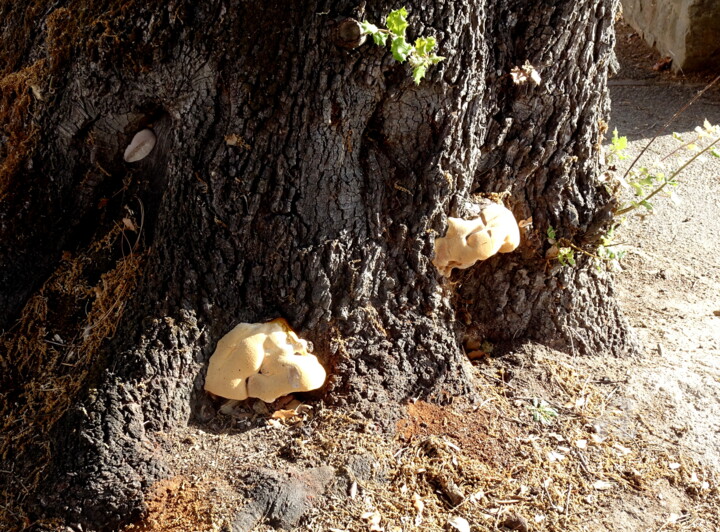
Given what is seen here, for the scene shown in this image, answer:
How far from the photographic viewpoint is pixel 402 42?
2.74m

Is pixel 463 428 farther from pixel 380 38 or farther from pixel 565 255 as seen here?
pixel 380 38

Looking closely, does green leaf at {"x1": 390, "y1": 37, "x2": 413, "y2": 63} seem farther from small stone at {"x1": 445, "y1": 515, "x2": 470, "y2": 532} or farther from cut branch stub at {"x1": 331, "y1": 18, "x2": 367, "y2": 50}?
small stone at {"x1": 445, "y1": 515, "x2": 470, "y2": 532}

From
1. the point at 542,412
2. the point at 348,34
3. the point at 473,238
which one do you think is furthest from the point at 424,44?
the point at 542,412

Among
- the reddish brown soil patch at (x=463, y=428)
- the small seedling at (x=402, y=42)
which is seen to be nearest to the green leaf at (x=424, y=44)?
the small seedling at (x=402, y=42)

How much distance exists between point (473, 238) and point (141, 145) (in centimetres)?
156

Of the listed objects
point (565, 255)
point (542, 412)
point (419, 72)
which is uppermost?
point (419, 72)

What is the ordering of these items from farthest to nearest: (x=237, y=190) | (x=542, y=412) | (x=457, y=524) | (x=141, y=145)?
(x=542, y=412) → (x=141, y=145) → (x=237, y=190) → (x=457, y=524)

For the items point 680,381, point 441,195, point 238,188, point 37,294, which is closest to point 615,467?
point 680,381

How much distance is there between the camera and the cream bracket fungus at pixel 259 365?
9.82 feet

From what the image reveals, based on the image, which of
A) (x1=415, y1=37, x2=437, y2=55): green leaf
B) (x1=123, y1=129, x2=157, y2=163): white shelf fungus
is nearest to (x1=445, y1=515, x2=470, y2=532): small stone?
(x1=415, y1=37, x2=437, y2=55): green leaf

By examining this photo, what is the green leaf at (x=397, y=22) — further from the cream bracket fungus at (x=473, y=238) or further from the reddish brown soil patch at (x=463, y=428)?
the reddish brown soil patch at (x=463, y=428)

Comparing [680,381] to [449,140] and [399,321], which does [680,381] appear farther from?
[449,140]

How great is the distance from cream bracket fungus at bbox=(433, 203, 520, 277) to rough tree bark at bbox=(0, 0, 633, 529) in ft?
0.23

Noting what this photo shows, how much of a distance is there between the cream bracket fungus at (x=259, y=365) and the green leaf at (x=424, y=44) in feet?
4.13
